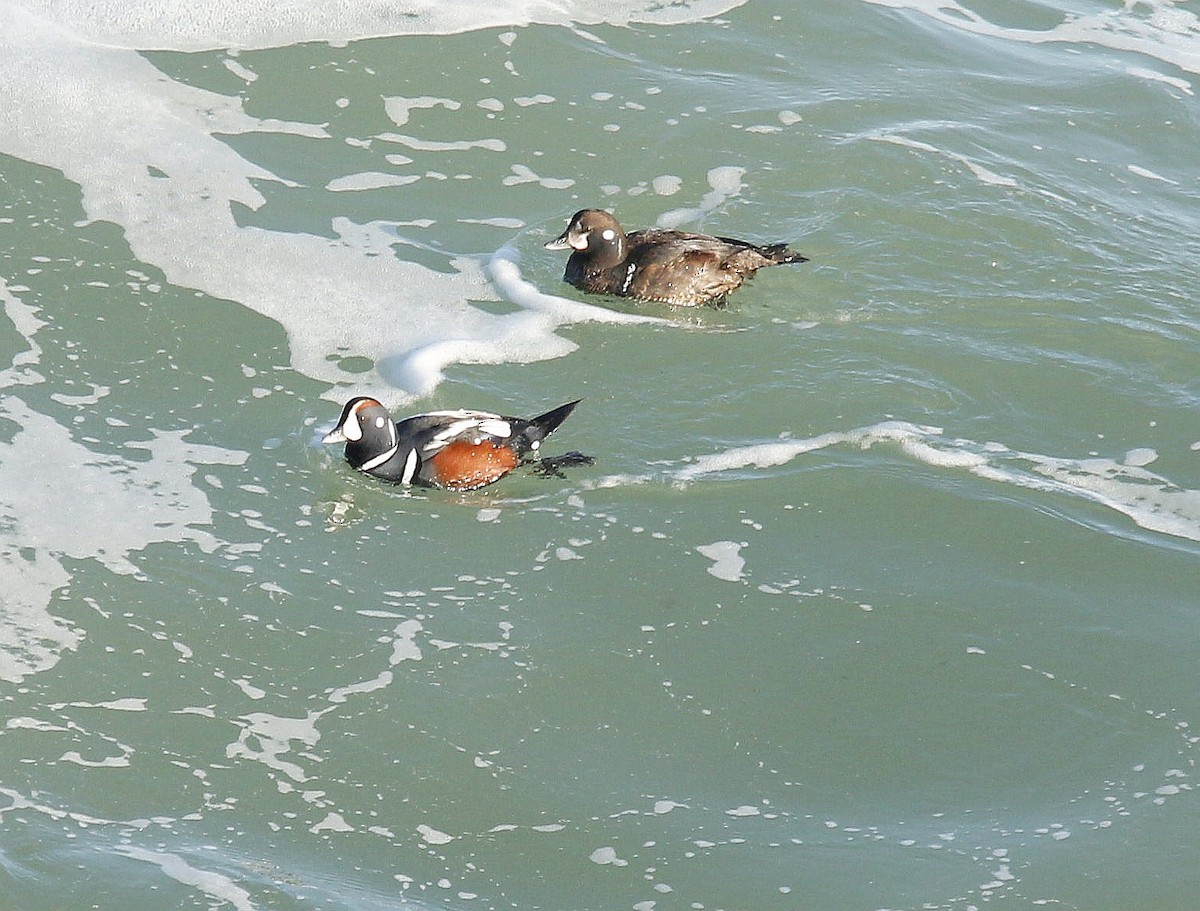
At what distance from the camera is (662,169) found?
1069 cm

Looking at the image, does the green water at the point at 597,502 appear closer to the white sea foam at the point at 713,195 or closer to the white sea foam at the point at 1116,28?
the white sea foam at the point at 713,195

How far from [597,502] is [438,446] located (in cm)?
81

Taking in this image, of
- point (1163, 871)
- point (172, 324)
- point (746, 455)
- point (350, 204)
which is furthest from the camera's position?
point (350, 204)

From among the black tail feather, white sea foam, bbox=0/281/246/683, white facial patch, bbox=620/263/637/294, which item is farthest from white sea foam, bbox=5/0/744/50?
the black tail feather

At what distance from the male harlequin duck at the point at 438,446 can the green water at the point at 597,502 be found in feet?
0.46

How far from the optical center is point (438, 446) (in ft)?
23.4

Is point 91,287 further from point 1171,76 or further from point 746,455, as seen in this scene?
point 1171,76

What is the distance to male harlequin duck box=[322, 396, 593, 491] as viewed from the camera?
23.2 feet

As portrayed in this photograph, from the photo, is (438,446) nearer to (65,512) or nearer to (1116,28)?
(65,512)

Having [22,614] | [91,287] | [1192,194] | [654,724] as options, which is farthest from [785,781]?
[1192,194]

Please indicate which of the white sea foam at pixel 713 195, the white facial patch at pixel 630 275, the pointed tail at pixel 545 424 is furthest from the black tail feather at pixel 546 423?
the white sea foam at pixel 713 195

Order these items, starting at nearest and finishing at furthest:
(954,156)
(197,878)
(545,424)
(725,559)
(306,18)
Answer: (197,878) → (725,559) → (545,424) → (954,156) → (306,18)

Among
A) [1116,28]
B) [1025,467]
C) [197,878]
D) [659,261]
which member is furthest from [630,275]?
[1116,28]

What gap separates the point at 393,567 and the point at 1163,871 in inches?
129
